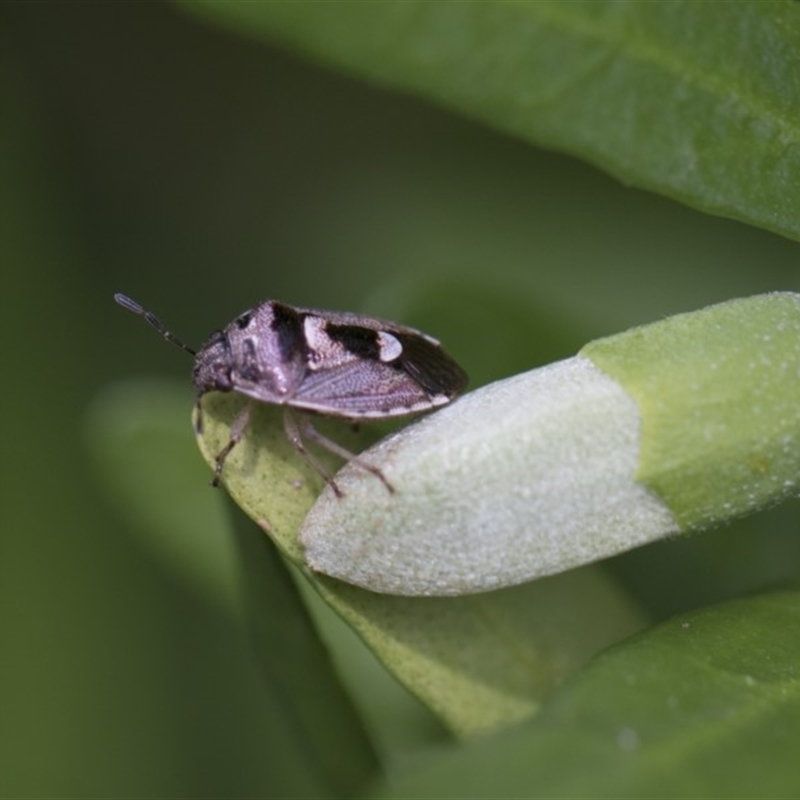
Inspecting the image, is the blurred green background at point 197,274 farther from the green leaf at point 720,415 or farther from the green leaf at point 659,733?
the green leaf at point 659,733

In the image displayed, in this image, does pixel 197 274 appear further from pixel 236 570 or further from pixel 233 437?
pixel 233 437

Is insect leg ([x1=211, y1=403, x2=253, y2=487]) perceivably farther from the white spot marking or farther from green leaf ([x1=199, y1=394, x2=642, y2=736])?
the white spot marking

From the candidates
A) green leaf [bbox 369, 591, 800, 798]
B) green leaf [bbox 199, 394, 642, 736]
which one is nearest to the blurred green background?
green leaf [bbox 199, 394, 642, 736]

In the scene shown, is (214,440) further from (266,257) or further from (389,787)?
(266,257)

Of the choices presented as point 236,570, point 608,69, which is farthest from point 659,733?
point 236,570

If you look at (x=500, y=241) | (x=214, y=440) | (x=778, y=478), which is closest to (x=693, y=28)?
(x=778, y=478)

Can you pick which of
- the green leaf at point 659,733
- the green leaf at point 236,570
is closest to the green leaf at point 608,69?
the green leaf at point 659,733
